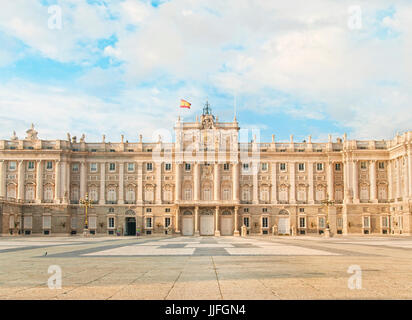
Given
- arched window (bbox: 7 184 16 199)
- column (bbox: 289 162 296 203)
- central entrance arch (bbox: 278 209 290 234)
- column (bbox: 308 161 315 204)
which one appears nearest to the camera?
arched window (bbox: 7 184 16 199)

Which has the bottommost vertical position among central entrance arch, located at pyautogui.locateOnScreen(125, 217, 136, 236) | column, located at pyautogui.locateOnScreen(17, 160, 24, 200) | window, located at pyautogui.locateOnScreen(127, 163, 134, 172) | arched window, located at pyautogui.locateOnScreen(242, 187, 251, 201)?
central entrance arch, located at pyautogui.locateOnScreen(125, 217, 136, 236)

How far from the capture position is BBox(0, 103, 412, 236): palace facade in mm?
70938

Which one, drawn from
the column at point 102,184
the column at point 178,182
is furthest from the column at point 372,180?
the column at point 102,184

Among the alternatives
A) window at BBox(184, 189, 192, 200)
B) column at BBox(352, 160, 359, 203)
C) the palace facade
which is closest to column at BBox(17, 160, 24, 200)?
the palace facade

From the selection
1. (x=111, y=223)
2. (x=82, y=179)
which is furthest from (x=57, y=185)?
(x=111, y=223)

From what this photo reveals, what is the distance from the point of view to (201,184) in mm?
73688

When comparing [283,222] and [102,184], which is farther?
[102,184]

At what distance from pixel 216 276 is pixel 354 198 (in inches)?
2437

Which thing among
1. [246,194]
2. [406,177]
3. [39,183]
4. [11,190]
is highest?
[406,177]

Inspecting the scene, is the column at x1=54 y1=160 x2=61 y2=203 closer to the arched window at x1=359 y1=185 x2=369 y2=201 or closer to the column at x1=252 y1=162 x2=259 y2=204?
the column at x1=252 y1=162 x2=259 y2=204

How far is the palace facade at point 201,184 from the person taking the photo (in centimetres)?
7094

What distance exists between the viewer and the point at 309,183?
241 ft

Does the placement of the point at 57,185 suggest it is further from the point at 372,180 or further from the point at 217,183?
the point at 372,180
